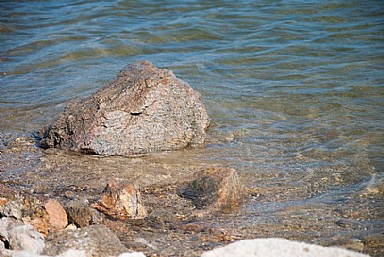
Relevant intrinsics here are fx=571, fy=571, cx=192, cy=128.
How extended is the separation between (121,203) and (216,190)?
80cm

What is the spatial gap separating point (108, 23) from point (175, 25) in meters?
1.69

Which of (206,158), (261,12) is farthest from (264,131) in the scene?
(261,12)

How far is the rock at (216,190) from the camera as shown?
466 cm

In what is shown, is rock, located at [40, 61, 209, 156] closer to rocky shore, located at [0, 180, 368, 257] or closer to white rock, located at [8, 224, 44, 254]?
rocky shore, located at [0, 180, 368, 257]

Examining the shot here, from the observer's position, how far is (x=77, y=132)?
19.7 feet

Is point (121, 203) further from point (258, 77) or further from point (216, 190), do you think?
point (258, 77)

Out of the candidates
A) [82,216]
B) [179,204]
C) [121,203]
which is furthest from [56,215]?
[179,204]

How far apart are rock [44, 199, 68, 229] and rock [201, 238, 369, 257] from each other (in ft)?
3.56

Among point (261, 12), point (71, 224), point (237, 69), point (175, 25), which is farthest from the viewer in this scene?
point (261, 12)

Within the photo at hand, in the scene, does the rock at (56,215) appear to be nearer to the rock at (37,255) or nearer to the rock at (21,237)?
the rock at (21,237)

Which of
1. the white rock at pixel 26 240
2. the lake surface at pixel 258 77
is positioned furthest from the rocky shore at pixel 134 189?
the lake surface at pixel 258 77

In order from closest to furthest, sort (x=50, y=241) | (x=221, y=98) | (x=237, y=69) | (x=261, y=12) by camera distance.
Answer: (x=50, y=241) < (x=221, y=98) < (x=237, y=69) < (x=261, y=12)

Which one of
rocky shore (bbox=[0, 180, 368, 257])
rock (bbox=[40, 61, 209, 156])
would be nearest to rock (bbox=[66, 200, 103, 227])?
rocky shore (bbox=[0, 180, 368, 257])

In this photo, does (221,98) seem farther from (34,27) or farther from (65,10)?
(65,10)
